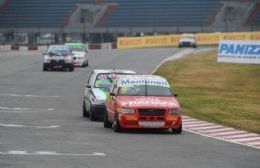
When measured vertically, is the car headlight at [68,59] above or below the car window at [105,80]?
below

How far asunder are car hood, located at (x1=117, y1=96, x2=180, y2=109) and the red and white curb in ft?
4.10

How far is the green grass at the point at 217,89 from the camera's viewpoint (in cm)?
2527

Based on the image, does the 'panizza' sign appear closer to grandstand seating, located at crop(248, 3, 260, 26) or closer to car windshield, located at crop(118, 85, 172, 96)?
car windshield, located at crop(118, 85, 172, 96)

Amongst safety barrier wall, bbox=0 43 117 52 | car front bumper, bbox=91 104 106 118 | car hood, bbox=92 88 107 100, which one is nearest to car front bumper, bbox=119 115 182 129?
car front bumper, bbox=91 104 106 118

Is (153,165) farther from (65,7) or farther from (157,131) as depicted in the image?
(65,7)

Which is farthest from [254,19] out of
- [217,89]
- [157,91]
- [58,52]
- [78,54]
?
[157,91]

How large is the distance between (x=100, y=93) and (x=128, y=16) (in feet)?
231

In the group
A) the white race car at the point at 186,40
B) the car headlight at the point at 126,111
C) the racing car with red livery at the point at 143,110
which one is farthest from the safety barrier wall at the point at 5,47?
the car headlight at the point at 126,111

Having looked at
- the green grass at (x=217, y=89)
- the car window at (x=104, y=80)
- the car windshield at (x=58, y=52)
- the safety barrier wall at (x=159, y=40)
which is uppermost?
the car window at (x=104, y=80)

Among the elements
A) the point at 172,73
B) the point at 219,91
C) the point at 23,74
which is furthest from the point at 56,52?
the point at 219,91

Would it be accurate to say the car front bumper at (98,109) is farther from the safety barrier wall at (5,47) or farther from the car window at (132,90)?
the safety barrier wall at (5,47)

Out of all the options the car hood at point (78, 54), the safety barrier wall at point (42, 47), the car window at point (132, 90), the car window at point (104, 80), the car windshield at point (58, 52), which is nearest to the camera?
the car window at point (132, 90)

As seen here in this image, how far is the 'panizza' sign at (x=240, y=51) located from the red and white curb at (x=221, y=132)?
24183 mm

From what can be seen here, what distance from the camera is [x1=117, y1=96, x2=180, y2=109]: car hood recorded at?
1866cm
